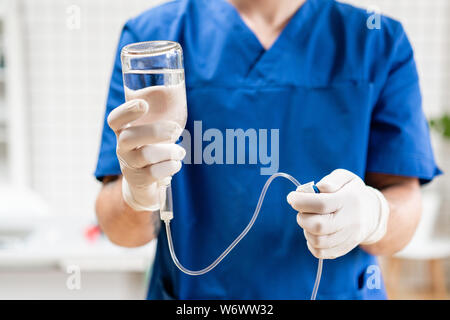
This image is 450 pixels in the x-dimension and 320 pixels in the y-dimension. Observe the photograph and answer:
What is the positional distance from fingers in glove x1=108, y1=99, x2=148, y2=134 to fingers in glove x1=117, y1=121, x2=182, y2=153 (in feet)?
0.04

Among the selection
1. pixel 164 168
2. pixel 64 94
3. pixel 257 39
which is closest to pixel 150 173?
pixel 164 168

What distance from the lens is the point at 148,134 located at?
0.49 meters

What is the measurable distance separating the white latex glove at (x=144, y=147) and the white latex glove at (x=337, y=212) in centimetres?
14

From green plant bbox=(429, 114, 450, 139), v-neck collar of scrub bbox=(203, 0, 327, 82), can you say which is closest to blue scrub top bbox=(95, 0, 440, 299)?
v-neck collar of scrub bbox=(203, 0, 327, 82)

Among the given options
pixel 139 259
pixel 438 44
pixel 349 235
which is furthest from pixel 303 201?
pixel 438 44

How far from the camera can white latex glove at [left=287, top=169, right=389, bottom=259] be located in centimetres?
51

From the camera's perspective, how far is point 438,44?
8.00ft

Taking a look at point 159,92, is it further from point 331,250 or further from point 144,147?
point 331,250

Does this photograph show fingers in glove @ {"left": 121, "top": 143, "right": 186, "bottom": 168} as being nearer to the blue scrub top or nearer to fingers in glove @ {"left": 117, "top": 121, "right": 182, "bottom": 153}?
fingers in glove @ {"left": 117, "top": 121, "right": 182, "bottom": 153}

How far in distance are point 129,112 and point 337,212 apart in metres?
0.25

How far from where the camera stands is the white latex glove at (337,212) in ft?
1.68

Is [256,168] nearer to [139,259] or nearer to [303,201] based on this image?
[303,201]

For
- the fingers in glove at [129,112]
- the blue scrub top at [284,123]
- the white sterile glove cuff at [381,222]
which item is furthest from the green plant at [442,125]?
the fingers in glove at [129,112]
